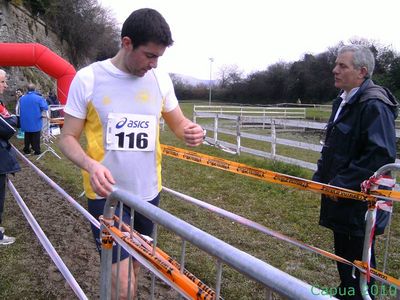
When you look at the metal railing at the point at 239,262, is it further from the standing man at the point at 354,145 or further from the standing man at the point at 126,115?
the standing man at the point at 354,145

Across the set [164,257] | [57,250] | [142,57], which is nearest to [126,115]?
[142,57]

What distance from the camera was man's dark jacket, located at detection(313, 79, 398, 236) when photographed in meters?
2.56

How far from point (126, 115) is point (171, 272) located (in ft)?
3.47

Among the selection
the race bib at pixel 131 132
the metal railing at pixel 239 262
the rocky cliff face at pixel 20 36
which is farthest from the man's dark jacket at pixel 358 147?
the rocky cliff face at pixel 20 36

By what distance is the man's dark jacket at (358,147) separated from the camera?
8.39 ft

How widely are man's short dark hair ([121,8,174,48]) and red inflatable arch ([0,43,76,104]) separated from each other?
1455 cm

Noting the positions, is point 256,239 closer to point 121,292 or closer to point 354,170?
point 354,170

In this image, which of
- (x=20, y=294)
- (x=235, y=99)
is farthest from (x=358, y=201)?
(x=235, y=99)

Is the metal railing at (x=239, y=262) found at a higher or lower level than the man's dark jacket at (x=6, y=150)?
higher

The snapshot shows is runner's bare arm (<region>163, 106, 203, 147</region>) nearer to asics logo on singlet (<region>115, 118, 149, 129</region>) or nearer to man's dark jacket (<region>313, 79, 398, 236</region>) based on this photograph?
asics logo on singlet (<region>115, 118, 149, 129</region>)

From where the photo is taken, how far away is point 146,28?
1.94m

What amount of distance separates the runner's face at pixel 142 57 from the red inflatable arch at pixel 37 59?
14.5 metres

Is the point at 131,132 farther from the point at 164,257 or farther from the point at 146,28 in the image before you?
the point at 164,257

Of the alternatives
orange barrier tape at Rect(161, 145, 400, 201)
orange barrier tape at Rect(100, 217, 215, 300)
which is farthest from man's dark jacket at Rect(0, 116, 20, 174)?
orange barrier tape at Rect(100, 217, 215, 300)
